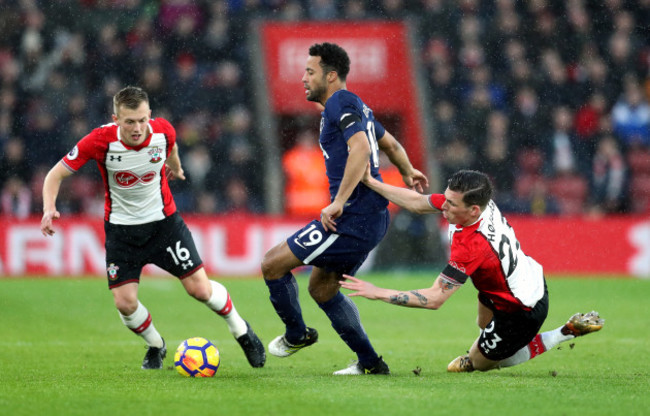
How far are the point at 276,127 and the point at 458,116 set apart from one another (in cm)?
376

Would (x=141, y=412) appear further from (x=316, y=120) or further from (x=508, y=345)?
(x=316, y=120)

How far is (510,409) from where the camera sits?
18.1 ft

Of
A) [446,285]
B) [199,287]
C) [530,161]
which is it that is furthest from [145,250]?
[530,161]

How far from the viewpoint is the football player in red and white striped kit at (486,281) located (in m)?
6.45

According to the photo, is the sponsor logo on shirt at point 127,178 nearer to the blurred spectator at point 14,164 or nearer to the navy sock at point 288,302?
the navy sock at point 288,302

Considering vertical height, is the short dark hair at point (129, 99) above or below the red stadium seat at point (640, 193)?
above

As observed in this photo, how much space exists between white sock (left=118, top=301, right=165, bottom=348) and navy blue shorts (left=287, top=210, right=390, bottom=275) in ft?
4.60

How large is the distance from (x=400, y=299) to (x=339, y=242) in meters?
0.83

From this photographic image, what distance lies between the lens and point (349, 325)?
708cm

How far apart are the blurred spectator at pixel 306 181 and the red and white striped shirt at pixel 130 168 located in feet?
36.0

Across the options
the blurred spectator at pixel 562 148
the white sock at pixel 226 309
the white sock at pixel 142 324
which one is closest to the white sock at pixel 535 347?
the white sock at pixel 226 309

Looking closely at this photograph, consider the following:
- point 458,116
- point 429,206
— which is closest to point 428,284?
point 458,116

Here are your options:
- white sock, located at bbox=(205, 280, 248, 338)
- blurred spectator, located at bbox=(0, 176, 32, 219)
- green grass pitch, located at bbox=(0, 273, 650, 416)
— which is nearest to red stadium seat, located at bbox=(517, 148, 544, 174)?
green grass pitch, located at bbox=(0, 273, 650, 416)

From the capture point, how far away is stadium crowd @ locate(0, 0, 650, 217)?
59.0 ft
